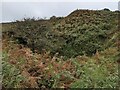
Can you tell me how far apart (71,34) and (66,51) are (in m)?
3.43

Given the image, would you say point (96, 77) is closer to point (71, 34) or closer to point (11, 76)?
point (11, 76)

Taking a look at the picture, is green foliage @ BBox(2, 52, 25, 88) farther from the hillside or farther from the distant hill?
the distant hill

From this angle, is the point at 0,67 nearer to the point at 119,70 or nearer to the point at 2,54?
the point at 2,54

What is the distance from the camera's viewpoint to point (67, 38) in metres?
24.2

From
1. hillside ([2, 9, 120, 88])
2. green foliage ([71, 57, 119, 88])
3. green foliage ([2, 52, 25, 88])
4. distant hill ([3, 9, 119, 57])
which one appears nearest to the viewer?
green foliage ([2, 52, 25, 88])

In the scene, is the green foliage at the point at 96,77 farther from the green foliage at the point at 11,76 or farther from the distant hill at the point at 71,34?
the distant hill at the point at 71,34

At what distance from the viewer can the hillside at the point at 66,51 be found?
13.3 meters

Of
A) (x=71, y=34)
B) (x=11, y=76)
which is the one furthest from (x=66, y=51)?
(x=11, y=76)

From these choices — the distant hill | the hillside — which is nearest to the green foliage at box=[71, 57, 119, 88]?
the hillside

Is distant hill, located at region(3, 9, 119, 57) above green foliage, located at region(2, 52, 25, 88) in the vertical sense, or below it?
below

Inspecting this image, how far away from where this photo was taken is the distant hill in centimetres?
2122

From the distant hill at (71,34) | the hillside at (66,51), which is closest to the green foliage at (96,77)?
the hillside at (66,51)

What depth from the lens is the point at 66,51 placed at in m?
21.5

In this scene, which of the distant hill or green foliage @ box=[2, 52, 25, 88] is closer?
green foliage @ box=[2, 52, 25, 88]
